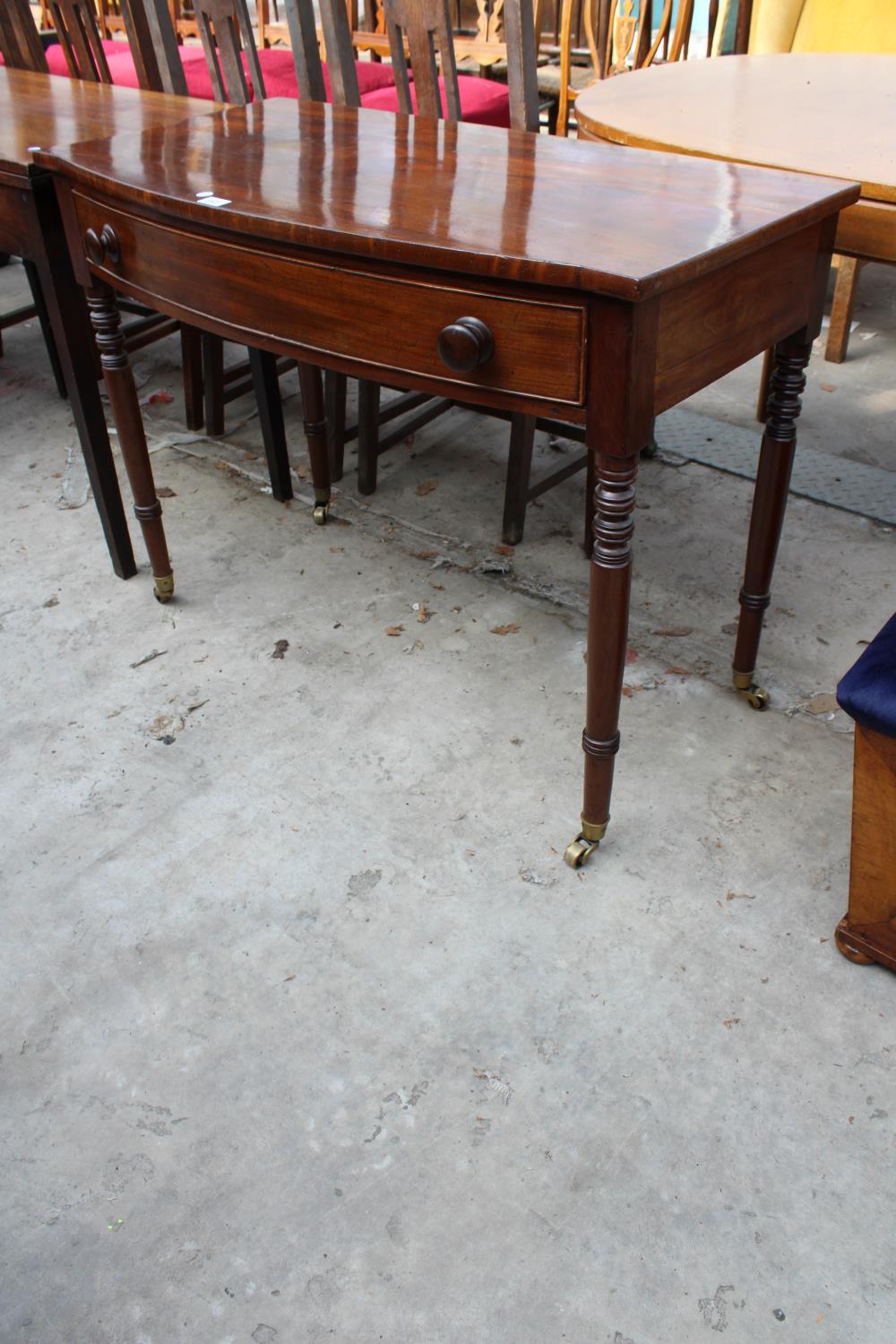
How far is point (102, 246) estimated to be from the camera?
1.83 meters

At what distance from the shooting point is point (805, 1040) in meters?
1.43

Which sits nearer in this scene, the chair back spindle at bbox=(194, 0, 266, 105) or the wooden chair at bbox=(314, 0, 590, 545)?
the wooden chair at bbox=(314, 0, 590, 545)

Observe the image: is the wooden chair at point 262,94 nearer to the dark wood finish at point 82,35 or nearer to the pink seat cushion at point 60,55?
the dark wood finish at point 82,35

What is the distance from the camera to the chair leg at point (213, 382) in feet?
9.21

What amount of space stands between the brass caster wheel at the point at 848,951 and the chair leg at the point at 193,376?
2.25 m

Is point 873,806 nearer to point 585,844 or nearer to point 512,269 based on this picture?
point 585,844

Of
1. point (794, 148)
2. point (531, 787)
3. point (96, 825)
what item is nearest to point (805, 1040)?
point (531, 787)

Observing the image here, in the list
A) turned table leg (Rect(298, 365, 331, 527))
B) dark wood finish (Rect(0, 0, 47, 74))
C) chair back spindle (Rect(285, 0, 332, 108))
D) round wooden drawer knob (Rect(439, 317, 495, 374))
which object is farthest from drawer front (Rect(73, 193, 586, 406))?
dark wood finish (Rect(0, 0, 47, 74))

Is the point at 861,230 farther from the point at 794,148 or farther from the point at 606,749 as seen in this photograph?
the point at 606,749

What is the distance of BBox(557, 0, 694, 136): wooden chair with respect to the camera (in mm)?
4086

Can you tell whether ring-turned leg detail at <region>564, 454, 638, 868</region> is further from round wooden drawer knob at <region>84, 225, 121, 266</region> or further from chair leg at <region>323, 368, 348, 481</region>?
chair leg at <region>323, 368, 348, 481</region>

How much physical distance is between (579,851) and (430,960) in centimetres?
30

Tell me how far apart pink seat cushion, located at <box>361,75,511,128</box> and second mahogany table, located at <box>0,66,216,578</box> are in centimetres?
153

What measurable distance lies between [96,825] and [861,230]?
1.61 m
